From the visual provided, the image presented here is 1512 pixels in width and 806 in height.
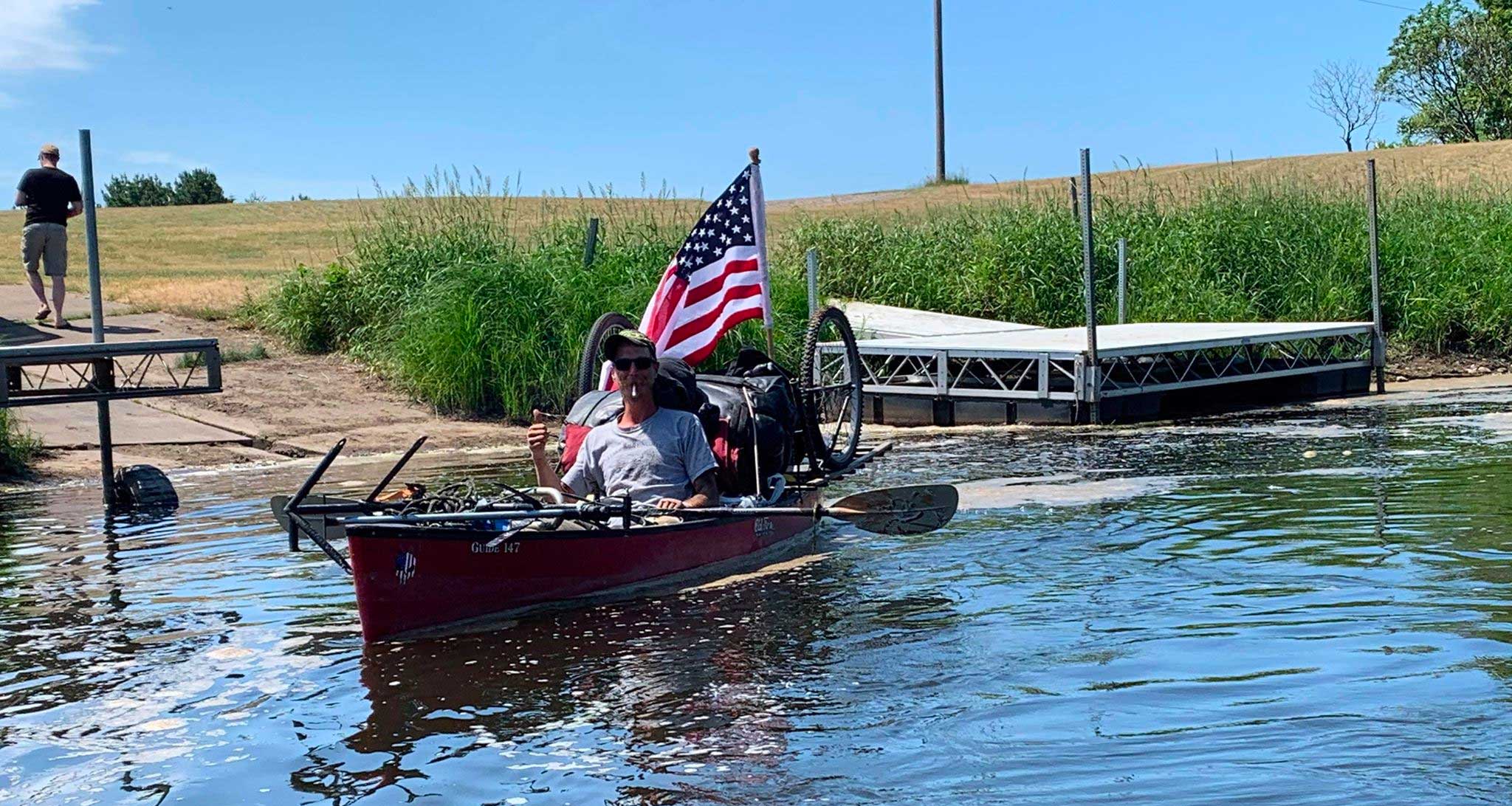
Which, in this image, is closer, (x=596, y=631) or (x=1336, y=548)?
(x=596, y=631)

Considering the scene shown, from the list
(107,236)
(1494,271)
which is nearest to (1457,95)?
(1494,271)

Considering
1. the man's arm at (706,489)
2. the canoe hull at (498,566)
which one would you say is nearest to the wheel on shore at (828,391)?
the man's arm at (706,489)

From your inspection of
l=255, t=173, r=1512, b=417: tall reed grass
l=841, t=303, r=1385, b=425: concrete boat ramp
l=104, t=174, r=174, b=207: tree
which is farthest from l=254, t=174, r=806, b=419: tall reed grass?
l=104, t=174, r=174, b=207: tree

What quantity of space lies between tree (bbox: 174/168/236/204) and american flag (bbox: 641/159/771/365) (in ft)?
160

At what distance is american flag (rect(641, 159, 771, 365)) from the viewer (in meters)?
11.8

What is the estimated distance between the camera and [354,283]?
21953mm

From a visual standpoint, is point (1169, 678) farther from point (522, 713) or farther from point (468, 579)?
point (468, 579)

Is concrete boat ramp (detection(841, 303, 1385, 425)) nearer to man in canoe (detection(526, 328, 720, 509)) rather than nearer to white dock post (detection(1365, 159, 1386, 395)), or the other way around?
white dock post (detection(1365, 159, 1386, 395))

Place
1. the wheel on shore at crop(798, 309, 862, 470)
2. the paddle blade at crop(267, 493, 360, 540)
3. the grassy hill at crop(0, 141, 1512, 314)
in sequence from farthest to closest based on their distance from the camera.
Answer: the grassy hill at crop(0, 141, 1512, 314) < the wheel on shore at crop(798, 309, 862, 470) < the paddle blade at crop(267, 493, 360, 540)

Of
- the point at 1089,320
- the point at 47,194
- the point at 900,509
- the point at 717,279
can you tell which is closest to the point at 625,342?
the point at 900,509

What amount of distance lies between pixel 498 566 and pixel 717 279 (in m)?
3.99

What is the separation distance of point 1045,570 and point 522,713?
3.84m

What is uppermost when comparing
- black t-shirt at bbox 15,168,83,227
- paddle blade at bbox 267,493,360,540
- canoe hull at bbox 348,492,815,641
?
black t-shirt at bbox 15,168,83,227

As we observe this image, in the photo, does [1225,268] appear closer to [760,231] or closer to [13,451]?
[760,231]
